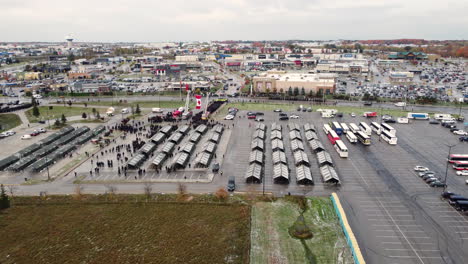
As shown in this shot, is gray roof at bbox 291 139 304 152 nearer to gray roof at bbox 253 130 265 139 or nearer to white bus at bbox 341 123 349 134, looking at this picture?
gray roof at bbox 253 130 265 139

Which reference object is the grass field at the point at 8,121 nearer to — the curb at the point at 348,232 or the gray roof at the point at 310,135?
the gray roof at the point at 310,135

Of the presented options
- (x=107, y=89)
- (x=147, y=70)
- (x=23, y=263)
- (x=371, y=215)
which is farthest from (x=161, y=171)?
(x=147, y=70)

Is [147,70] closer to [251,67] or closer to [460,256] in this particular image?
[251,67]

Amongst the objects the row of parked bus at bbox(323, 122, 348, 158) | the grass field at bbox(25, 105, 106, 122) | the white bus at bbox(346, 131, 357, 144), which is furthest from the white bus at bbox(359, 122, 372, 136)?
the grass field at bbox(25, 105, 106, 122)

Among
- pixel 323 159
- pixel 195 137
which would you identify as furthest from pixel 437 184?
pixel 195 137

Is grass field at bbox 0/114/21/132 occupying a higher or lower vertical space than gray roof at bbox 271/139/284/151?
lower

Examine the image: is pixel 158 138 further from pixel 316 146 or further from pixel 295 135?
pixel 316 146

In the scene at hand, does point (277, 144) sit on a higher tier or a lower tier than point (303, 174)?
higher
